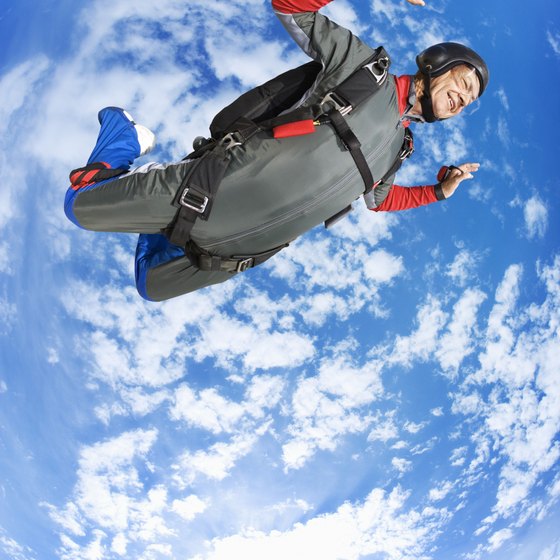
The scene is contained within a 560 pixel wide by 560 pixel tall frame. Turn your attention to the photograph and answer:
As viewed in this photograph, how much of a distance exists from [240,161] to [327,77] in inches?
32.7

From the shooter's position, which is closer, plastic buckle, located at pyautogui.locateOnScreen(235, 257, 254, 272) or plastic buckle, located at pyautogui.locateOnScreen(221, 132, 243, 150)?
plastic buckle, located at pyautogui.locateOnScreen(221, 132, 243, 150)

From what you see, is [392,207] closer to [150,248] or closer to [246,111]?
[246,111]

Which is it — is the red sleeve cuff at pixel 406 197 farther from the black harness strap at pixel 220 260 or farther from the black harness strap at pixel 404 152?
the black harness strap at pixel 220 260

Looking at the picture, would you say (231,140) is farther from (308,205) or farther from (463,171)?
(463,171)

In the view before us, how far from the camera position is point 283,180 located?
10.2 feet

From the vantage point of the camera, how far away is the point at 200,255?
11.4 ft

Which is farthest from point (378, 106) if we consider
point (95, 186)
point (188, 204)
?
point (95, 186)

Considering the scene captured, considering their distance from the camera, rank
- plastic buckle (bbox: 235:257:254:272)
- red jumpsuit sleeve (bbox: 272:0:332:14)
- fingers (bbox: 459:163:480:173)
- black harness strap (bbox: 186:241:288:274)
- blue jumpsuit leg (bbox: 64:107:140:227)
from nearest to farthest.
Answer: red jumpsuit sleeve (bbox: 272:0:332:14)
black harness strap (bbox: 186:241:288:274)
plastic buckle (bbox: 235:257:254:272)
blue jumpsuit leg (bbox: 64:107:140:227)
fingers (bbox: 459:163:480:173)

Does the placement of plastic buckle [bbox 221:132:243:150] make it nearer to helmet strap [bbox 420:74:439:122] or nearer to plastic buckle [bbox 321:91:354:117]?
plastic buckle [bbox 321:91:354:117]

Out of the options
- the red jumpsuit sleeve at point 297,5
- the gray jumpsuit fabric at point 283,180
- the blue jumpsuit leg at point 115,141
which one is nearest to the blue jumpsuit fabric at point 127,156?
the blue jumpsuit leg at point 115,141

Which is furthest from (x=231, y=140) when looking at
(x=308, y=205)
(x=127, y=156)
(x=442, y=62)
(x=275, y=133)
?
(x=442, y=62)

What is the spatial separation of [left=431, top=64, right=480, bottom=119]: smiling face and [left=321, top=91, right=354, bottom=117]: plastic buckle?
89cm

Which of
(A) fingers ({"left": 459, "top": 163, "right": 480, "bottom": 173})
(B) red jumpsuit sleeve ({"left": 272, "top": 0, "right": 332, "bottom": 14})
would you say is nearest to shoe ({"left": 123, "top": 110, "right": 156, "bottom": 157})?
(B) red jumpsuit sleeve ({"left": 272, "top": 0, "right": 332, "bottom": 14})

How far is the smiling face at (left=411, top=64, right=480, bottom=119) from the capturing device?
3533 mm
